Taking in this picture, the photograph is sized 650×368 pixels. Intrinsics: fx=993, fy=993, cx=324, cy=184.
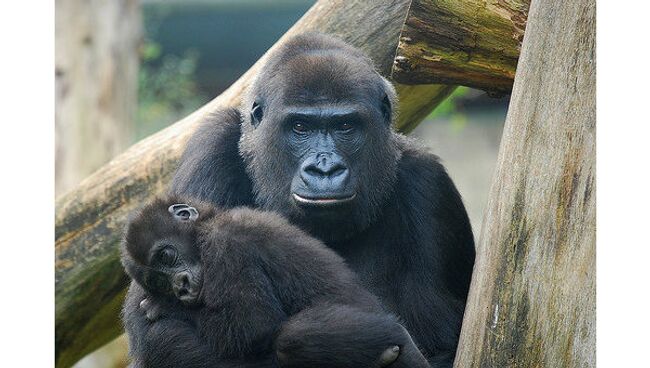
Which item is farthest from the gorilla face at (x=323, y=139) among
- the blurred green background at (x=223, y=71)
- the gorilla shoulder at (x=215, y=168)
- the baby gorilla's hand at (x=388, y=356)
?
the blurred green background at (x=223, y=71)

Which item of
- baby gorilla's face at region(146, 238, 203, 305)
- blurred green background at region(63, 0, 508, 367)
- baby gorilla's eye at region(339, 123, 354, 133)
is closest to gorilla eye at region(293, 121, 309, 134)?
baby gorilla's eye at region(339, 123, 354, 133)

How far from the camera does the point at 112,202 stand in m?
5.05

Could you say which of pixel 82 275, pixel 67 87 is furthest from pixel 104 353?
pixel 82 275

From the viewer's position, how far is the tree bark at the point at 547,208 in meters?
2.98

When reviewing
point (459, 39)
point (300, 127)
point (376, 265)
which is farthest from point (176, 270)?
point (459, 39)

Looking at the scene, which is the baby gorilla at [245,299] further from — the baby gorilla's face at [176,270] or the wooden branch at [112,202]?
the wooden branch at [112,202]

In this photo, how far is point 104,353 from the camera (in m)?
7.98

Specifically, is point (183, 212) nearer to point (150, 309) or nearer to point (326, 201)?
point (150, 309)

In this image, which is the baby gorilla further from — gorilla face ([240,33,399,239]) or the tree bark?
the tree bark

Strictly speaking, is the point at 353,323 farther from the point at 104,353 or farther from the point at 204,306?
the point at 104,353

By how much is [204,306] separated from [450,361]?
111 centimetres

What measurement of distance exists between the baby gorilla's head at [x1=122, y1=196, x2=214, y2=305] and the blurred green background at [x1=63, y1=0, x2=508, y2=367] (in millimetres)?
7879

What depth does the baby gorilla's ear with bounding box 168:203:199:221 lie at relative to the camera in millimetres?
3525

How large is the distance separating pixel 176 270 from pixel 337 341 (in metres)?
0.62
